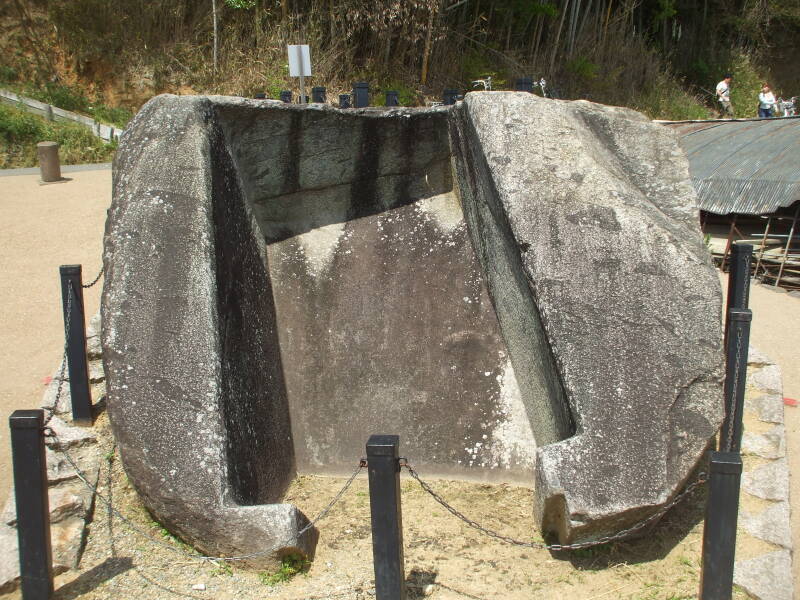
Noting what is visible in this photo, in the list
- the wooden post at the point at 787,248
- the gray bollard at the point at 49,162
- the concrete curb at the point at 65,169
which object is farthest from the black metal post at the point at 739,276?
the concrete curb at the point at 65,169

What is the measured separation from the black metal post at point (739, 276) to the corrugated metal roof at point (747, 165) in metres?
4.22

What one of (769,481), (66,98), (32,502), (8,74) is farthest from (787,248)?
(8,74)

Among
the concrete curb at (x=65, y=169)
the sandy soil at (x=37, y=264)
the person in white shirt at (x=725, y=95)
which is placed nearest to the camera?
the sandy soil at (x=37, y=264)

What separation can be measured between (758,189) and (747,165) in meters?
0.67

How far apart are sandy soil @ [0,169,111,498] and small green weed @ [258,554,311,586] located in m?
1.87

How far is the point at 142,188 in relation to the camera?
12.1 feet

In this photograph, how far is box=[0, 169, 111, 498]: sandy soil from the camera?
18.8 feet

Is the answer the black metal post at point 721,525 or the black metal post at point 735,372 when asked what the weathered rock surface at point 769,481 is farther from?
the black metal post at point 721,525

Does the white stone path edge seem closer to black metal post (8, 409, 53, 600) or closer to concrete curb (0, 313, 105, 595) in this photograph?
concrete curb (0, 313, 105, 595)

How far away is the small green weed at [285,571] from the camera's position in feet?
10.7

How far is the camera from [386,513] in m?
2.75

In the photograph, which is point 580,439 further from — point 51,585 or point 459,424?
point 51,585

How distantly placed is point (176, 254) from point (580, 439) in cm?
192

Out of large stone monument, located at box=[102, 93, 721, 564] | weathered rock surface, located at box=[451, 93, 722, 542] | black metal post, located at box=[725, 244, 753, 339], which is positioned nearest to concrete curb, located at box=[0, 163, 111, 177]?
large stone monument, located at box=[102, 93, 721, 564]
